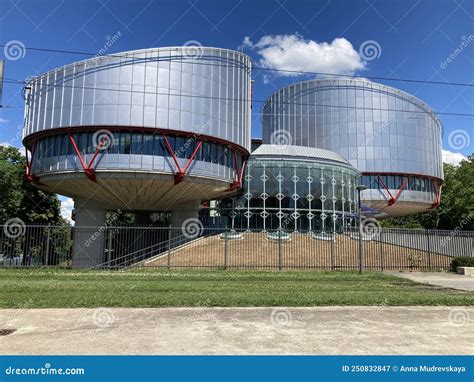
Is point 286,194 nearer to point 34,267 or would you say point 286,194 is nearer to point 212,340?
point 34,267

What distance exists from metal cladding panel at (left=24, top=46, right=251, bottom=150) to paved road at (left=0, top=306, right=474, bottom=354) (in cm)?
2351

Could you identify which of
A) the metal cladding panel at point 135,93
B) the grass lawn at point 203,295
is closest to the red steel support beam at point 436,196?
the metal cladding panel at point 135,93

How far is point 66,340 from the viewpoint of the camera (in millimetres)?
7117

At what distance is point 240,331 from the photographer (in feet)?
26.0

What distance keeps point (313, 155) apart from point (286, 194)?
5.73 m

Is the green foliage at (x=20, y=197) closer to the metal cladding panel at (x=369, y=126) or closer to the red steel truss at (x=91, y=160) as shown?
the red steel truss at (x=91, y=160)

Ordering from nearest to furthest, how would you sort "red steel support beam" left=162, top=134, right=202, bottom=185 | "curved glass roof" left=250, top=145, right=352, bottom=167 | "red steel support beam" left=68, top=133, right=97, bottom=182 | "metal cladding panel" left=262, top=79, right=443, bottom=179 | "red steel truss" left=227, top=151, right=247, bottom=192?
"red steel support beam" left=68, top=133, right=97, bottom=182, "red steel support beam" left=162, top=134, right=202, bottom=185, "red steel truss" left=227, top=151, right=247, bottom=192, "curved glass roof" left=250, top=145, right=352, bottom=167, "metal cladding panel" left=262, top=79, right=443, bottom=179

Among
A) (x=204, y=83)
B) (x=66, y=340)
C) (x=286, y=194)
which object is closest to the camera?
(x=66, y=340)

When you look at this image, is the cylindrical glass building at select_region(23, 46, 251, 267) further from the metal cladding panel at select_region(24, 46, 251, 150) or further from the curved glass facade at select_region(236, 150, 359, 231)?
the curved glass facade at select_region(236, 150, 359, 231)

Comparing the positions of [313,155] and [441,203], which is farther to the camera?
[441,203]

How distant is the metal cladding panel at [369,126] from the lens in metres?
62.8

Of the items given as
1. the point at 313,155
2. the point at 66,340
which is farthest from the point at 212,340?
the point at 313,155

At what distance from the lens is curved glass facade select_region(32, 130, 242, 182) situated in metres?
31.4

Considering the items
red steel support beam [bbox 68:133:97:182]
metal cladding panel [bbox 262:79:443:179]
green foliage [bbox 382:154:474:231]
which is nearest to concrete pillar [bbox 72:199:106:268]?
red steel support beam [bbox 68:133:97:182]
